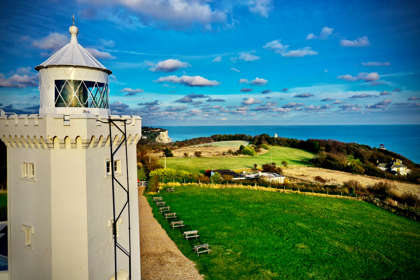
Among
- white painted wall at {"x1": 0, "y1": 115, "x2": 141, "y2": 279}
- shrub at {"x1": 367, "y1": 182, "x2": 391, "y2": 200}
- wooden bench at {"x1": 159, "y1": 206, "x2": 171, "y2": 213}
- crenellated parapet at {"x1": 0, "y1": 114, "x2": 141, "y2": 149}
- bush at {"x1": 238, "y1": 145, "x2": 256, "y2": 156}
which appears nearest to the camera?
crenellated parapet at {"x1": 0, "y1": 114, "x2": 141, "y2": 149}

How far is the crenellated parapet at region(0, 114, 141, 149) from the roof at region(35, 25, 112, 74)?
1.11m

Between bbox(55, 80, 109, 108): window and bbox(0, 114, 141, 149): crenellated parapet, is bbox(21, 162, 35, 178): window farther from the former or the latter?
bbox(55, 80, 109, 108): window

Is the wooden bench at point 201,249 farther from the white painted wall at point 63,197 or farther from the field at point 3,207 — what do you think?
the field at point 3,207

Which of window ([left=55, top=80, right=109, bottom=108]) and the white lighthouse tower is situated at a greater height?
window ([left=55, top=80, right=109, bottom=108])

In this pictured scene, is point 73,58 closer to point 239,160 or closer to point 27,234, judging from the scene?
point 27,234

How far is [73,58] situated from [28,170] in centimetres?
249

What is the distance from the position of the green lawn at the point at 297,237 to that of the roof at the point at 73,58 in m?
7.75

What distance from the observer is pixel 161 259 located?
1130cm

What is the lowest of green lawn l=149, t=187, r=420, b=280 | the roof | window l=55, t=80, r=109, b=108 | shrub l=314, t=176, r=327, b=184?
green lawn l=149, t=187, r=420, b=280

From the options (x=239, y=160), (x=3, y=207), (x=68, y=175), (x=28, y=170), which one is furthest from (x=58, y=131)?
(x=239, y=160)

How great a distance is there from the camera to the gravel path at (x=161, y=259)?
10.1 metres

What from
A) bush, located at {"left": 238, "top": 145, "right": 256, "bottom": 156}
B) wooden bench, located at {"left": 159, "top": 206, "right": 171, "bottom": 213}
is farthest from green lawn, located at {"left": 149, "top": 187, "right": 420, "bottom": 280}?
bush, located at {"left": 238, "top": 145, "right": 256, "bottom": 156}

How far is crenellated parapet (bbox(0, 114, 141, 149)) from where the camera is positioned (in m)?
5.41

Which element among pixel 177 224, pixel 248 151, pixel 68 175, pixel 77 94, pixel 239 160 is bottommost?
pixel 177 224
